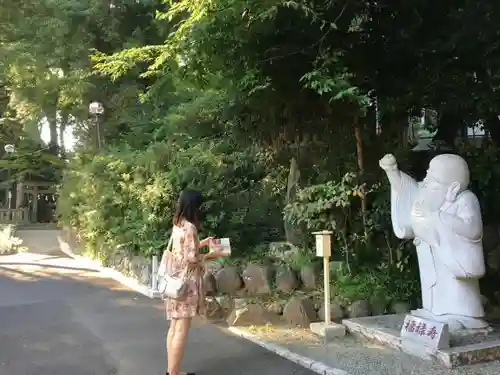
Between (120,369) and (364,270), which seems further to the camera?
(364,270)

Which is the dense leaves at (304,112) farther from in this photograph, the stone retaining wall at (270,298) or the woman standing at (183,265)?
the woman standing at (183,265)

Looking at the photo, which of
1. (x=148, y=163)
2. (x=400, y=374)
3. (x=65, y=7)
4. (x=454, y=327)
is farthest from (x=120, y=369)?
(x=65, y=7)

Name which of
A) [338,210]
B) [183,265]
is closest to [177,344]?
[183,265]

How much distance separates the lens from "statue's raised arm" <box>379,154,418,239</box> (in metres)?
6.07

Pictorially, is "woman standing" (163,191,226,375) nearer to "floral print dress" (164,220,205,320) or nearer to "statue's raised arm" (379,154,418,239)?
"floral print dress" (164,220,205,320)

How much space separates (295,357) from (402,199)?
213 centimetres

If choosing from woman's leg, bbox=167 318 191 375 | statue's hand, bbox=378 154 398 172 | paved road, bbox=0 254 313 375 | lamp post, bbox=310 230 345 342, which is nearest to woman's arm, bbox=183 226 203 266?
woman's leg, bbox=167 318 191 375

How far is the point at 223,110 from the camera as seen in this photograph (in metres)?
9.28

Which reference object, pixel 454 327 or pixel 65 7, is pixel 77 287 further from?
pixel 65 7

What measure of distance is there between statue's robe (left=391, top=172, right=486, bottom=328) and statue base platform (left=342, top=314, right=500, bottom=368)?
0.55 ft

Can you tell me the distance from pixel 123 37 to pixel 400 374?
15.0 meters

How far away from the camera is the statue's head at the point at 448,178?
561 cm

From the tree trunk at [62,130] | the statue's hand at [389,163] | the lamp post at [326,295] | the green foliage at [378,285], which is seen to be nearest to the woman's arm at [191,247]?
the lamp post at [326,295]

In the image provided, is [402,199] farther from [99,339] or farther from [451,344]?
[99,339]
